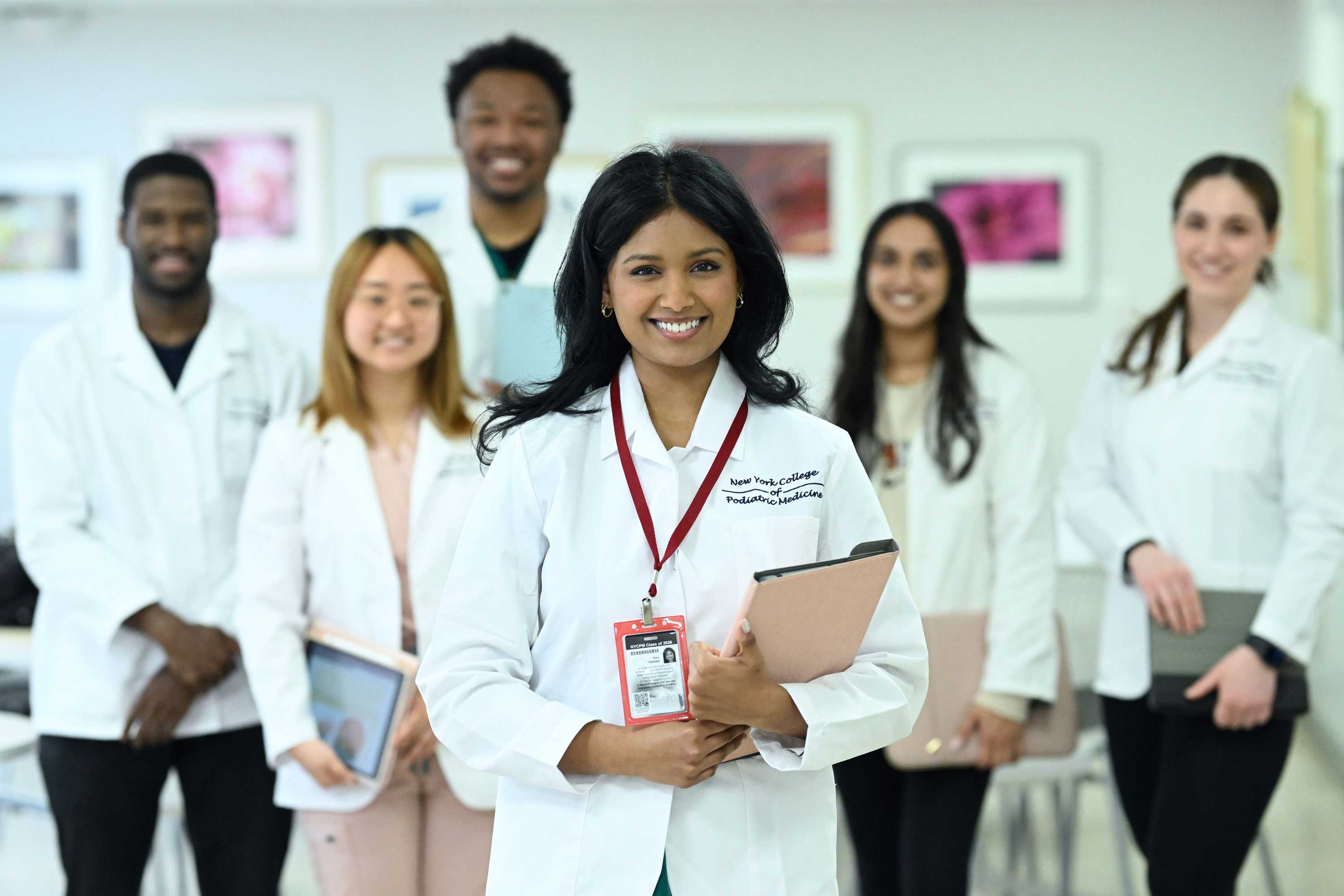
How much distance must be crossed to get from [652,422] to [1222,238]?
1.43m

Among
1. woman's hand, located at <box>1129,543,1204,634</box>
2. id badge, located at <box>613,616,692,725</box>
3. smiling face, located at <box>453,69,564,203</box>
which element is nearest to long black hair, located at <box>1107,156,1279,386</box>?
woman's hand, located at <box>1129,543,1204,634</box>

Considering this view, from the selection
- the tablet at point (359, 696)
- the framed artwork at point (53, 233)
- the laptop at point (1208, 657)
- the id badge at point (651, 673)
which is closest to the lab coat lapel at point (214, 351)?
the tablet at point (359, 696)

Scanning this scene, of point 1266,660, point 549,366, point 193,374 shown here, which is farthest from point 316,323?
point 1266,660

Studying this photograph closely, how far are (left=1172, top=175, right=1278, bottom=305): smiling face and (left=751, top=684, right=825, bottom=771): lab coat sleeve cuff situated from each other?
148 cm

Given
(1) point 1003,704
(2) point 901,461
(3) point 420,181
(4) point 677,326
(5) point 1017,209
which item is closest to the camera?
(4) point 677,326

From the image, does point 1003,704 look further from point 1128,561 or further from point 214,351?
point 214,351

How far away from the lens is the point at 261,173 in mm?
5848

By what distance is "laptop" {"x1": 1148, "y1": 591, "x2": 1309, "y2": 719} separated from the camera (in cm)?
229

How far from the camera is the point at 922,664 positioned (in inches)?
59.7

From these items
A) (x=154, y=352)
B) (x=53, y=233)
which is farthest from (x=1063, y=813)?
(x=53, y=233)

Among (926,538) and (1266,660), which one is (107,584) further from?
(1266,660)

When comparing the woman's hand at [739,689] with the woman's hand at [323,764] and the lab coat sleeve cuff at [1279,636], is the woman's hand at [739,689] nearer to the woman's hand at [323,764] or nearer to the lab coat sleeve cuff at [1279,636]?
the woman's hand at [323,764]

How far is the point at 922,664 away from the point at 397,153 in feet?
15.9

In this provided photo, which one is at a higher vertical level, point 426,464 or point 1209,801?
point 426,464
